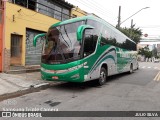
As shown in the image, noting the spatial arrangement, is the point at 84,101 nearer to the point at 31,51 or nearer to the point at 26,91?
the point at 26,91

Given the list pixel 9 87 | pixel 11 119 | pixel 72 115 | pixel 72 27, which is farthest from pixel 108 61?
pixel 11 119

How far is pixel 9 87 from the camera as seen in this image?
881cm

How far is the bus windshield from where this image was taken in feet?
28.8

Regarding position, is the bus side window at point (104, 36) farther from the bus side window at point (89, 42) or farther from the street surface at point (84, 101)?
the street surface at point (84, 101)

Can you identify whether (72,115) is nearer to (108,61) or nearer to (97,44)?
(97,44)

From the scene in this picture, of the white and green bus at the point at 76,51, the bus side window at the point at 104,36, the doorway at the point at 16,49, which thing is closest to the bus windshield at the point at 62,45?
the white and green bus at the point at 76,51

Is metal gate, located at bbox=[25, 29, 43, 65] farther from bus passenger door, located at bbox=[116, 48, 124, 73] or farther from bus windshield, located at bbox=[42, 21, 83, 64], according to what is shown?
bus passenger door, located at bbox=[116, 48, 124, 73]

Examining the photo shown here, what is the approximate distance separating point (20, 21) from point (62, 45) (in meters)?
5.90

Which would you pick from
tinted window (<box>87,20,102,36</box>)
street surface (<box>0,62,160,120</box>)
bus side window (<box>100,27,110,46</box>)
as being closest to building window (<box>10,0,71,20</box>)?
bus side window (<box>100,27,110,46</box>)

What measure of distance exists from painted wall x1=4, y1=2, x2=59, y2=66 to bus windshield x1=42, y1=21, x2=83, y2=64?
4.08 m

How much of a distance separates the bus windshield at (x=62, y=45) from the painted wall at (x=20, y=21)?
4084 mm

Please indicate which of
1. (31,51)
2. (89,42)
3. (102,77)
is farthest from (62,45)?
(31,51)

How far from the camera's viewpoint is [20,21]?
13664 millimetres

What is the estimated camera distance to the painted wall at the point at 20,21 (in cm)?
1270
